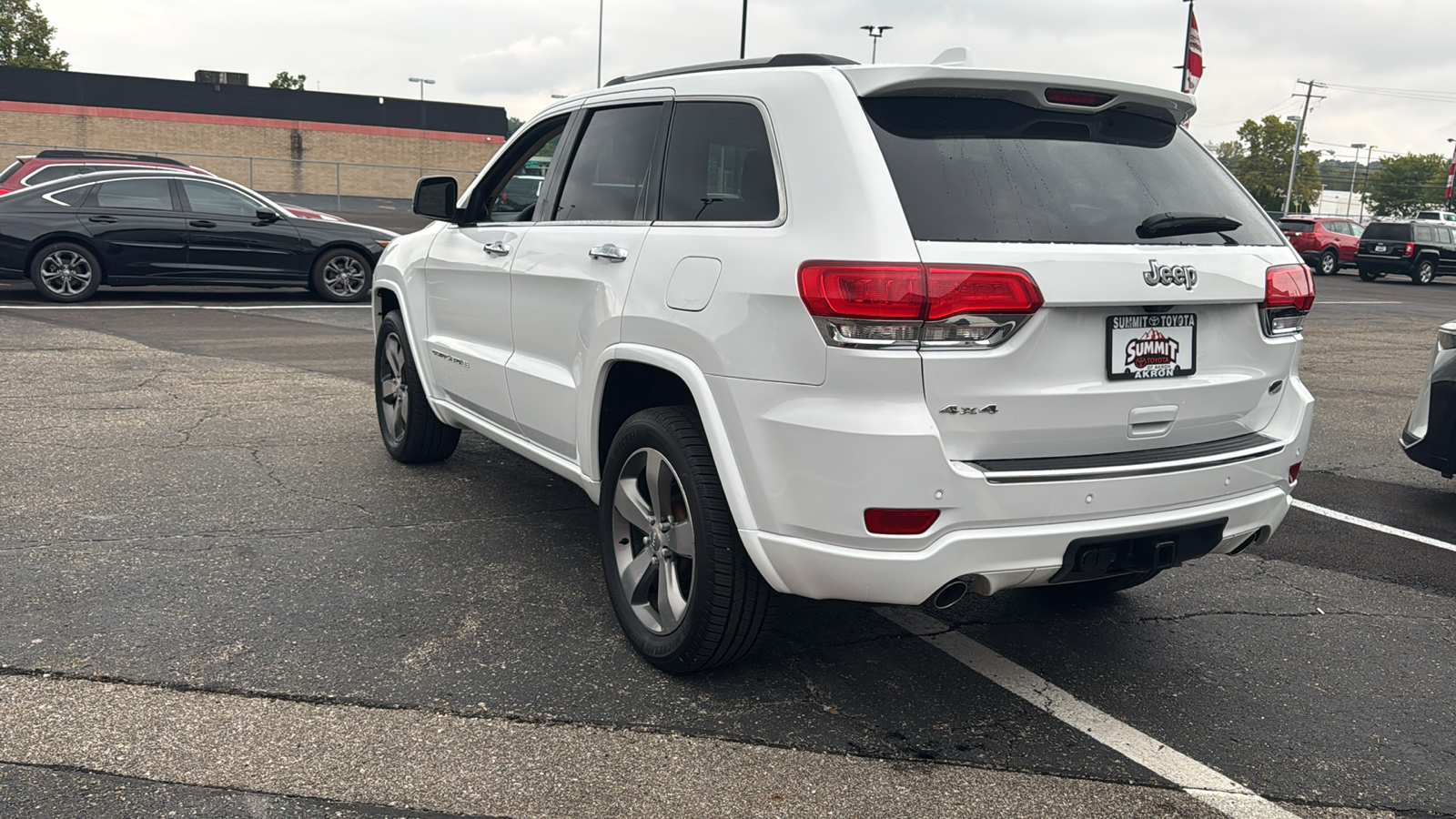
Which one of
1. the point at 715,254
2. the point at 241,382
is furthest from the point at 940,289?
the point at 241,382

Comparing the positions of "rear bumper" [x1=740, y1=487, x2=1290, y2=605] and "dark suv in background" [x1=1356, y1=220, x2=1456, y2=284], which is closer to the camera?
"rear bumper" [x1=740, y1=487, x2=1290, y2=605]

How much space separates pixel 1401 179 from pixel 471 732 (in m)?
149

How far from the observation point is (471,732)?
128 inches

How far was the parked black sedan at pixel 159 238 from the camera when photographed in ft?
43.4

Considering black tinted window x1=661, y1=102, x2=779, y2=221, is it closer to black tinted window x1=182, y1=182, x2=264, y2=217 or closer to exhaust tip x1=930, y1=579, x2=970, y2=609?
exhaust tip x1=930, y1=579, x2=970, y2=609

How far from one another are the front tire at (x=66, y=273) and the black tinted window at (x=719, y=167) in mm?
11850

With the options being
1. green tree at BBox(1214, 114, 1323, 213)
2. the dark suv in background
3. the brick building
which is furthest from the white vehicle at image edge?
green tree at BBox(1214, 114, 1323, 213)

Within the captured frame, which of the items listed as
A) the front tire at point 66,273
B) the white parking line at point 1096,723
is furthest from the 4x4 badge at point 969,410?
the front tire at point 66,273

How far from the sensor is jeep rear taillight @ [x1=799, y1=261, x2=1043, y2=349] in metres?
2.92

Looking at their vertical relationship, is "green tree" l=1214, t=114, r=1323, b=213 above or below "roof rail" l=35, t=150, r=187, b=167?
above

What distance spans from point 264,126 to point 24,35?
29.2 m

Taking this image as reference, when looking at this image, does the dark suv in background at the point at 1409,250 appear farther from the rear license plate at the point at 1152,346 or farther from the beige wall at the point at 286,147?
the beige wall at the point at 286,147

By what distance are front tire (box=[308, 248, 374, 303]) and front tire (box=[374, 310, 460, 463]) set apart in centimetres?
883

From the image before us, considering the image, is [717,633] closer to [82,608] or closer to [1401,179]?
[82,608]
